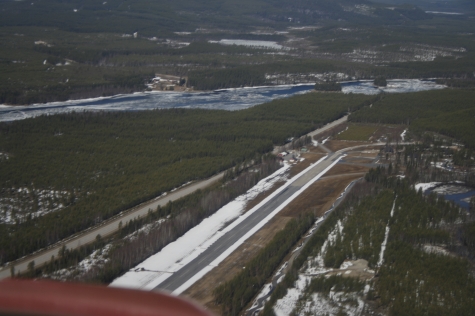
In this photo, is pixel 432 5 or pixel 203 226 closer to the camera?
pixel 203 226

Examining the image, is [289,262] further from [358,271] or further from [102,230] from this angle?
[102,230]

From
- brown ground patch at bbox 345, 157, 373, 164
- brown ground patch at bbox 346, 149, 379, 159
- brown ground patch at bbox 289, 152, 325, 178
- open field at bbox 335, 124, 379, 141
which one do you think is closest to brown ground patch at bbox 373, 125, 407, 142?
open field at bbox 335, 124, 379, 141

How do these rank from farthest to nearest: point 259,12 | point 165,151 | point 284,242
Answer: point 259,12 < point 165,151 < point 284,242

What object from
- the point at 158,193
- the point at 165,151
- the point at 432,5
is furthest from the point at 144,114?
the point at 432,5

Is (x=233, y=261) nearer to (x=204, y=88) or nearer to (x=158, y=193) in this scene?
(x=158, y=193)

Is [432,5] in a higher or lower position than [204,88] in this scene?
higher
